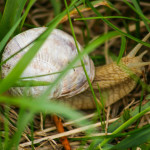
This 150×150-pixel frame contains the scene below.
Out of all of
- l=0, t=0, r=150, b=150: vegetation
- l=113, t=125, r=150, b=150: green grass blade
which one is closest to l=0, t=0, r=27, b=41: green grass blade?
l=0, t=0, r=150, b=150: vegetation

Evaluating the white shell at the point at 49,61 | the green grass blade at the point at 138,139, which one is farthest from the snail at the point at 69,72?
the green grass blade at the point at 138,139

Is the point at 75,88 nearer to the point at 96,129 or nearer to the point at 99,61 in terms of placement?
the point at 96,129

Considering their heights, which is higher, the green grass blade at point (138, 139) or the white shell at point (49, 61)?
the white shell at point (49, 61)

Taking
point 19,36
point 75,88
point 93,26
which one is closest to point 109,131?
point 75,88

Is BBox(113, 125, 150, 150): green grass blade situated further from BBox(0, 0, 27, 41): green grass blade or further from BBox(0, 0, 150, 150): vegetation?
BBox(0, 0, 27, 41): green grass blade

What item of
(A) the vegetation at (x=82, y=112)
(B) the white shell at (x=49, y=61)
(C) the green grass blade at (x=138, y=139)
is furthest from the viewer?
(B) the white shell at (x=49, y=61)

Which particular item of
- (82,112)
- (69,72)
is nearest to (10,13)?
(69,72)

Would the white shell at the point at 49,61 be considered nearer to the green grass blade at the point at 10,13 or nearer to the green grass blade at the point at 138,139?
the green grass blade at the point at 10,13

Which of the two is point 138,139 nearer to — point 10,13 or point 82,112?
point 82,112
